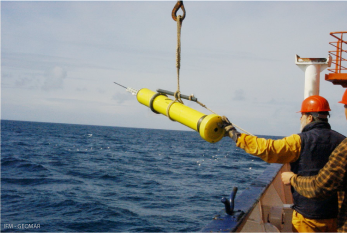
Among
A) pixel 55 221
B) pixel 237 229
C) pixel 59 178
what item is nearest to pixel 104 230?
pixel 55 221

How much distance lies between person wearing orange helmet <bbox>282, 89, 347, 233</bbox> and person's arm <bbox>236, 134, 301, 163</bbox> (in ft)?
1.76

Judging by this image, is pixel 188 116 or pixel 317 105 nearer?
pixel 317 105

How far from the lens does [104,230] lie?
10367 millimetres

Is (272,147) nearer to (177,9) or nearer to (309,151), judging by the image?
(309,151)

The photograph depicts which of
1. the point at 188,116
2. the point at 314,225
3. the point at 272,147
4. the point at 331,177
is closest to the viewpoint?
the point at 331,177

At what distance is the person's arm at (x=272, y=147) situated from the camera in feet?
8.97

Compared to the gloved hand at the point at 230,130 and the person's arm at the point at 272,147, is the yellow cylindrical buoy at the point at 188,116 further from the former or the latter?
the person's arm at the point at 272,147

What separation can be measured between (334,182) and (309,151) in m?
0.93

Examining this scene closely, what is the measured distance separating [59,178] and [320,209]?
63.1ft

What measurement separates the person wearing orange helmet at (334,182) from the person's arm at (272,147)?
0.54m

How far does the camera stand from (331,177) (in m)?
1.91

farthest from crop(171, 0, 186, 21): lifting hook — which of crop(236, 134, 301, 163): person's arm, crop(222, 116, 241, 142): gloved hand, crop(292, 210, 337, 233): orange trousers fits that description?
crop(292, 210, 337, 233): orange trousers

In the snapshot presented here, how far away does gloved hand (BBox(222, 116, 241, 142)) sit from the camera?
2.90m

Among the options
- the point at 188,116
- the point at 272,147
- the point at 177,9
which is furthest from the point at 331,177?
the point at 177,9
